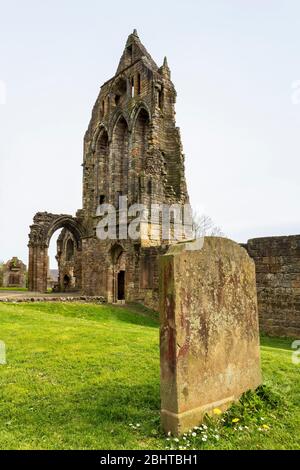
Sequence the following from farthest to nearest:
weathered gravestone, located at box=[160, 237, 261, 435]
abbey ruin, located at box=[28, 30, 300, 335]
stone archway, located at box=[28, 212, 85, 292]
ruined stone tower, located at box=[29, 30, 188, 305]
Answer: stone archway, located at box=[28, 212, 85, 292] < ruined stone tower, located at box=[29, 30, 188, 305] < abbey ruin, located at box=[28, 30, 300, 335] < weathered gravestone, located at box=[160, 237, 261, 435]

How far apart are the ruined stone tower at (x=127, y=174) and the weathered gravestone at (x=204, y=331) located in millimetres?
Answer: 12116

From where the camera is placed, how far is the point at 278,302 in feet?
38.5

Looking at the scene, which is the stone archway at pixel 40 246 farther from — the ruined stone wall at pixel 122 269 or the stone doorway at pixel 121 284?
the stone doorway at pixel 121 284

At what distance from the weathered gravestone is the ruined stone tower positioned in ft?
39.7

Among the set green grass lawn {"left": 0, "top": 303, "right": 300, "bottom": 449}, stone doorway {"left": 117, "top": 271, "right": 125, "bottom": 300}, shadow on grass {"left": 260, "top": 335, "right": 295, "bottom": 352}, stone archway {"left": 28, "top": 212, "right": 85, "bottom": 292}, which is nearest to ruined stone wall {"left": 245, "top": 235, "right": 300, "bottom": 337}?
shadow on grass {"left": 260, "top": 335, "right": 295, "bottom": 352}

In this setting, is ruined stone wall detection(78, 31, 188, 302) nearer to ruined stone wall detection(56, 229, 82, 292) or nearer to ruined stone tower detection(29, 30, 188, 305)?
ruined stone tower detection(29, 30, 188, 305)

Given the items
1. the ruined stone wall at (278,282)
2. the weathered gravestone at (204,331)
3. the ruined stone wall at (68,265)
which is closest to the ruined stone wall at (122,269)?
the ruined stone wall at (68,265)

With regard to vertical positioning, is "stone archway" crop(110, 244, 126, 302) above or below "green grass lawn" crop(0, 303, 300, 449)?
above

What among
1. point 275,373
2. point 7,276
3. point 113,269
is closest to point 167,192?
point 113,269

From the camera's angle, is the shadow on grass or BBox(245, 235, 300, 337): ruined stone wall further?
BBox(245, 235, 300, 337): ruined stone wall

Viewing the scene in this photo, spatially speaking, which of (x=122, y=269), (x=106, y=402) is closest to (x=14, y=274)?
(x=122, y=269)

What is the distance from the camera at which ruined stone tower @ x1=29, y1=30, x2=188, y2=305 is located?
1981 centimetres

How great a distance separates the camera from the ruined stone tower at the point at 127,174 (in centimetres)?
1981
